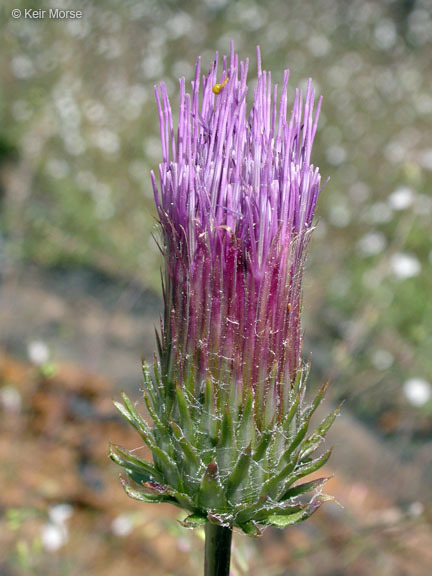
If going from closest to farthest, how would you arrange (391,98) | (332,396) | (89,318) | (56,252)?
(332,396) → (89,318) → (56,252) → (391,98)

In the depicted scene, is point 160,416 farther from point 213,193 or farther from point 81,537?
point 81,537

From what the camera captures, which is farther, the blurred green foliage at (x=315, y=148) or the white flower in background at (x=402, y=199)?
the blurred green foliage at (x=315, y=148)

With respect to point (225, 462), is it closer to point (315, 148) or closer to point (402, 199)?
point (402, 199)

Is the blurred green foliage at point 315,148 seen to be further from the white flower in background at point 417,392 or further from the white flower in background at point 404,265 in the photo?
the white flower in background at point 417,392

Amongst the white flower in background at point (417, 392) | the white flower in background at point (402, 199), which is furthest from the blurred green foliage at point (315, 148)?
the white flower in background at point (417, 392)

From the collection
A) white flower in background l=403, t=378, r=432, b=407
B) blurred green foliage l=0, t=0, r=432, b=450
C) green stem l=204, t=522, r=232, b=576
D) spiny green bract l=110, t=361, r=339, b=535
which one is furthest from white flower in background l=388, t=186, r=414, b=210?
green stem l=204, t=522, r=232, b=576

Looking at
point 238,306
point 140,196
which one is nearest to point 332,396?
point 238,306

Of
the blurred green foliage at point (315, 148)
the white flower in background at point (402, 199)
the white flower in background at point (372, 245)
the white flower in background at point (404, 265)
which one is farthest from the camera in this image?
the white flower in background at point (372, 245)
